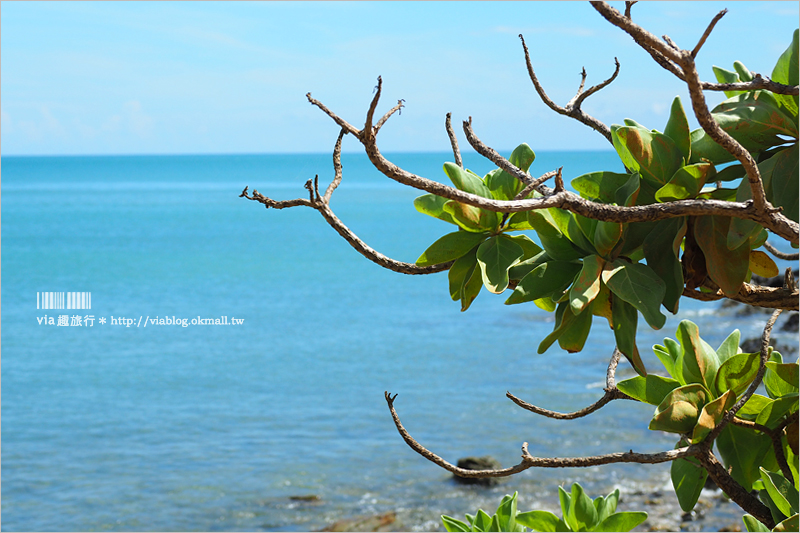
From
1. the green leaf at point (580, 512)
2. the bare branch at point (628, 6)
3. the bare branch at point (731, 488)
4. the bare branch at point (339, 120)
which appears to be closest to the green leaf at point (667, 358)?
the bare branch at point (731, 488)

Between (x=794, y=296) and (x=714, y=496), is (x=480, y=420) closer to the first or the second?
(x=714, y=496)

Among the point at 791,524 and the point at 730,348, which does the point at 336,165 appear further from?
the point at 791,524

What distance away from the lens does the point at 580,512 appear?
1.54 m

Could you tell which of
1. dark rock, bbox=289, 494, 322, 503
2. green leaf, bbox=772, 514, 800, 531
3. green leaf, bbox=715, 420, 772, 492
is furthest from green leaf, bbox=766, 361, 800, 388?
dark rock, bbox=289, 494, 322, 503

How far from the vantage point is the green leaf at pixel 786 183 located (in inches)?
41.6

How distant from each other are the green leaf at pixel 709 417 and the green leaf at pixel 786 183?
37 cm

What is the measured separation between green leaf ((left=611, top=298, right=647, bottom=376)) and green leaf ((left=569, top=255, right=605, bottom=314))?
97 millimetres

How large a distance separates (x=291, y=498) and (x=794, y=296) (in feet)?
32.1

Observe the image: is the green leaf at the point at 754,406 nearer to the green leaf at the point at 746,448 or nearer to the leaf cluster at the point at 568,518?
the green leaf at the point at 746,448

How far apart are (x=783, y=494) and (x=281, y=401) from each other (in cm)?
1398

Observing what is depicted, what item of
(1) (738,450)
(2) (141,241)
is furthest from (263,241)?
(1) (738,450)

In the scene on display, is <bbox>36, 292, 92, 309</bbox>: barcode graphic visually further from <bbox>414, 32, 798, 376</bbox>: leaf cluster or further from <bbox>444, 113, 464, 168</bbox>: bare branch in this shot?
<bbox>414, 32, 798, 376</bbox>: leaf cluster

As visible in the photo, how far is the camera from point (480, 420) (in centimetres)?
1280

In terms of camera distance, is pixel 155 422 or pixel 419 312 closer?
pixel 155 422
